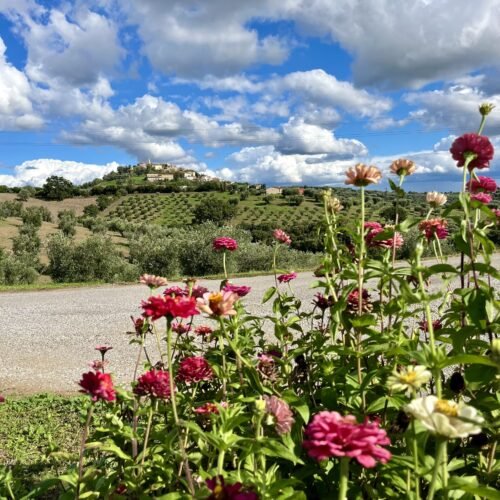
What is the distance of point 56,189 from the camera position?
2376 inches

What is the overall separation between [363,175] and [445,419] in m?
1.12

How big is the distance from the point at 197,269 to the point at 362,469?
1699cm

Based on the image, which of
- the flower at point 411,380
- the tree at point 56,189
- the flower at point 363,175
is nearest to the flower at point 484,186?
the flower at point 363,175

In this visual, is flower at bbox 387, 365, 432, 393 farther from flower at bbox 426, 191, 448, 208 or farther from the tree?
the tree

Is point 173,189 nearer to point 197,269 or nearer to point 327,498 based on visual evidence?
point 197,269

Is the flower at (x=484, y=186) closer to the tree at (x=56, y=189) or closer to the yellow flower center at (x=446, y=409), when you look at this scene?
the yellow flower center at (x=446, y=409)

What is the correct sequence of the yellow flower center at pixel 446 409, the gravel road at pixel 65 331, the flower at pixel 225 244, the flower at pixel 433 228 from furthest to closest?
the gravel road at pixel 65 331 → the flower at pixel 225 244 → the flower at pixel 433 228 → the yellow flower center at pixel 446 409

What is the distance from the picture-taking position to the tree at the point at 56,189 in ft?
195

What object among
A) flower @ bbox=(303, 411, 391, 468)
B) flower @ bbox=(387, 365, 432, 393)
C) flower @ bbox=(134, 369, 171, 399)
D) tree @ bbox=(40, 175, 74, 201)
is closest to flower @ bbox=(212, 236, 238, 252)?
flower @ bbox=(134, 369, 171, 399)

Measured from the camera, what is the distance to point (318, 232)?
8.04ft

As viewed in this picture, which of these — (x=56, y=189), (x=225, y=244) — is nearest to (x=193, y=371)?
(x=225, y=244)

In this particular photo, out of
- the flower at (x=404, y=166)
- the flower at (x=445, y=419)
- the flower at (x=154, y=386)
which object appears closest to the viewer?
the flower at (x=445, y=419)

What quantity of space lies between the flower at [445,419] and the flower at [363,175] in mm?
1006

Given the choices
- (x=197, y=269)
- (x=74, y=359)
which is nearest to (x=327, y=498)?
(x=74, y=359)
